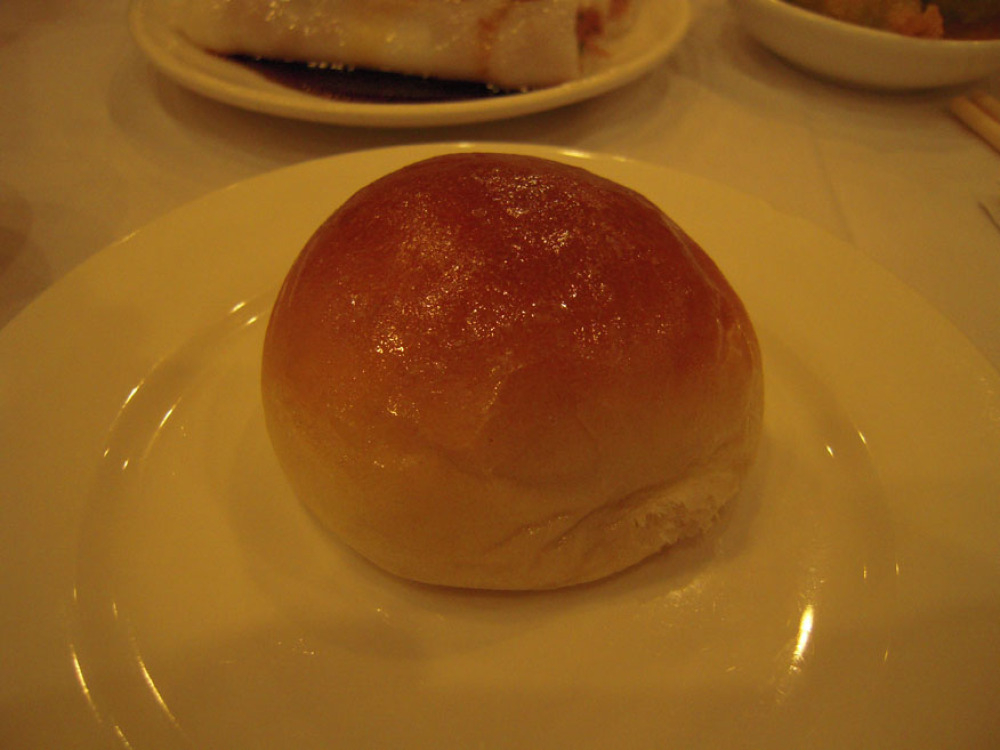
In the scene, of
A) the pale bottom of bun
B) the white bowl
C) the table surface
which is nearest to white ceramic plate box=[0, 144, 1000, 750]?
the pale bottom of bun

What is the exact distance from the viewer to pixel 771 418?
980mm

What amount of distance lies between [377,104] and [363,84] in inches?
8.4

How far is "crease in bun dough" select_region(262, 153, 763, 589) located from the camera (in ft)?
2.27

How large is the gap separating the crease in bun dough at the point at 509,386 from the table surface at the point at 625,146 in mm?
761

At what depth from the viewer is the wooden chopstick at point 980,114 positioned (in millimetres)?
1623

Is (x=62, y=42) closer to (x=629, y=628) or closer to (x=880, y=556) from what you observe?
(x=629, y=628)

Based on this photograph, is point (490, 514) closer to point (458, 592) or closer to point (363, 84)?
point (458, 592)

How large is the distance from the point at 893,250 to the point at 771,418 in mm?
651

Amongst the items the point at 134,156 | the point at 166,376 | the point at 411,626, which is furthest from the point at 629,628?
the point at 134,156

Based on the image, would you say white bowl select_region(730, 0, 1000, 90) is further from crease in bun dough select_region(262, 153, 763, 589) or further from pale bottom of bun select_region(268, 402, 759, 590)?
pale bottom of bun select_region(268, 402, 759, 590)

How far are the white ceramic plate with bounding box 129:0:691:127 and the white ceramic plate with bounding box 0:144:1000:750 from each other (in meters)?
0.55

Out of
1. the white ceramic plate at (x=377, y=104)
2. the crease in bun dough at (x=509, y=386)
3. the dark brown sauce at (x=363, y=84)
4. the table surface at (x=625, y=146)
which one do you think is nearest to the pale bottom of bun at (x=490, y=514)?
the crease in bun dough at (x=509, y=386)

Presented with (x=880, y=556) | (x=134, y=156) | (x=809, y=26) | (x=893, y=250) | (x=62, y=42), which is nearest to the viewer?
(x=880, y=556)

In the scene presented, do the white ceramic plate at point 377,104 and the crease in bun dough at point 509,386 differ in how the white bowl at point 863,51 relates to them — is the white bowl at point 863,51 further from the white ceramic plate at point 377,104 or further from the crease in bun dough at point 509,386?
the crease in bun dough at point 509,386
